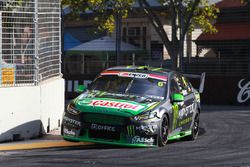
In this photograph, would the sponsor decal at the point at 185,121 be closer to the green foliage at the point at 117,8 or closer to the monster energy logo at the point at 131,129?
the monster energy logo at the point at 131,129

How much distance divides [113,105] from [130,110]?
32cm

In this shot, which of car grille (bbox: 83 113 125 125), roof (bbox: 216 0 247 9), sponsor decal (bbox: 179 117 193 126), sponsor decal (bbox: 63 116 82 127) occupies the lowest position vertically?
sponsor decal (bbox: 179 117 193 126)

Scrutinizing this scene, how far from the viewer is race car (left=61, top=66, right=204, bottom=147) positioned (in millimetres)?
11750

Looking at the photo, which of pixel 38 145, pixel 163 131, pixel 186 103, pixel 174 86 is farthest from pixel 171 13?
pixel 38 145

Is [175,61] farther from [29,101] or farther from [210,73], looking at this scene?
[29,101]

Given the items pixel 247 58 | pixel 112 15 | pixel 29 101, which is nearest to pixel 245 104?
pixel 247 58

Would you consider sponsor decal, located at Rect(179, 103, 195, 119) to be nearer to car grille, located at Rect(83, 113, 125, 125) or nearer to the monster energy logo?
the monster energy logo

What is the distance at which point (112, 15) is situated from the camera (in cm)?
3544

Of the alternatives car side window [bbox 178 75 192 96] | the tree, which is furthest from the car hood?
the tree

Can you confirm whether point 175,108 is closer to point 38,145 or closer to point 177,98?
point 177,98

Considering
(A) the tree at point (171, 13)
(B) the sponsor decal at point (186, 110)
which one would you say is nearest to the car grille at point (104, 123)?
(B) the sponsor decal at point (186, 110)

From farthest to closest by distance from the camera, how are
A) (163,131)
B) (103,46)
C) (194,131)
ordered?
(103,46) → (194,131) → (163,131)

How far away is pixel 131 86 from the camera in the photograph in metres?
13.0

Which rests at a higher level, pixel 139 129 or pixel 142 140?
pixel 139 129
